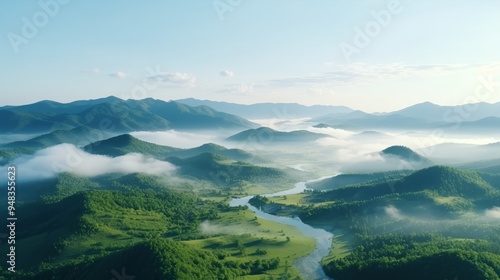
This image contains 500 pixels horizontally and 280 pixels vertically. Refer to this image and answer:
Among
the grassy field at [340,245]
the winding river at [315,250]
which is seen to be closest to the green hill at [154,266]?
the winding river at [315,250]

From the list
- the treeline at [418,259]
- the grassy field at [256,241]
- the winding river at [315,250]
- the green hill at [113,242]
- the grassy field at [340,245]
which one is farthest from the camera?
the grassy field at [340,245]

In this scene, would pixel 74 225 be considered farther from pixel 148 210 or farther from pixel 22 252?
pixel 148 210

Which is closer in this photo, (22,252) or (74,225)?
(22,252)

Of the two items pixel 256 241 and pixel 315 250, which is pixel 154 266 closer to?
pixel 256 241

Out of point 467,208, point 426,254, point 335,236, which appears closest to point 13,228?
point 335,236

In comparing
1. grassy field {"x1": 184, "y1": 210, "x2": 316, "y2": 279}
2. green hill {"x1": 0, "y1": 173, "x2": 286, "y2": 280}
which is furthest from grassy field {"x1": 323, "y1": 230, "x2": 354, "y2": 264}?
green hill {"x1": 0, "y1": 173, "x2": 286, "y2": 280}

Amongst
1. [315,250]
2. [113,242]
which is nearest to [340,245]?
[315,250]

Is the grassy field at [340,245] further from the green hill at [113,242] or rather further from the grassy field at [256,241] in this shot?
the green hill at [113,242]

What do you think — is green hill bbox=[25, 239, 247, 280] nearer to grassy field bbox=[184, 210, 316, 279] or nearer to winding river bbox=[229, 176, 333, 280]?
grassy field bbox=[184, 210, 316, 279]
